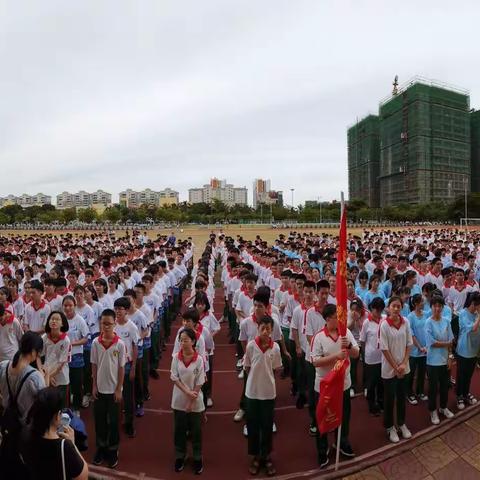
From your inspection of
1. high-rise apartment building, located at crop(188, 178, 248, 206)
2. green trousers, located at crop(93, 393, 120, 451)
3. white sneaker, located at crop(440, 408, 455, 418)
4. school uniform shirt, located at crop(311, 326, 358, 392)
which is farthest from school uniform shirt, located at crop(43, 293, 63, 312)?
high-rise apartment building, located at crop(188, 178, 248, 206)

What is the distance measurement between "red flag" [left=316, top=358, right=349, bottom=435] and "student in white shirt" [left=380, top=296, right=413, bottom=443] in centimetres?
88

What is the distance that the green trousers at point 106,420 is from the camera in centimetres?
421

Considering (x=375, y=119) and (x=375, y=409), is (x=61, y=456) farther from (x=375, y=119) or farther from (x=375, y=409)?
(x=375, y=119)

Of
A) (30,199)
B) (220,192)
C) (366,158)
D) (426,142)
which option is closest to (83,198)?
(30,199)

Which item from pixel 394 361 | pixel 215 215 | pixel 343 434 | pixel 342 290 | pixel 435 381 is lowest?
pixel 343 434

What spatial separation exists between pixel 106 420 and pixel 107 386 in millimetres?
391

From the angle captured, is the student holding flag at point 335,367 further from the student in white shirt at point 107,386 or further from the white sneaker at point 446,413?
the student in white shirt at point 107,386

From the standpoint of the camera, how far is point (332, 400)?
12.9ft

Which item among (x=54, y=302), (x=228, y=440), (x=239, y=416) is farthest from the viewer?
(x=54, y=302)

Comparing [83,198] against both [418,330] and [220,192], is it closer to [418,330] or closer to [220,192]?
[220,192]

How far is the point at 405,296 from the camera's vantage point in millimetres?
5805

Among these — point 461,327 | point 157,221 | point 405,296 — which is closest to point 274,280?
point 405,296

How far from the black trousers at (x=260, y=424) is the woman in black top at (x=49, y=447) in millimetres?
2066

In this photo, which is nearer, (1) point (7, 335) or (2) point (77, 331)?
(1) point (7, 335)
